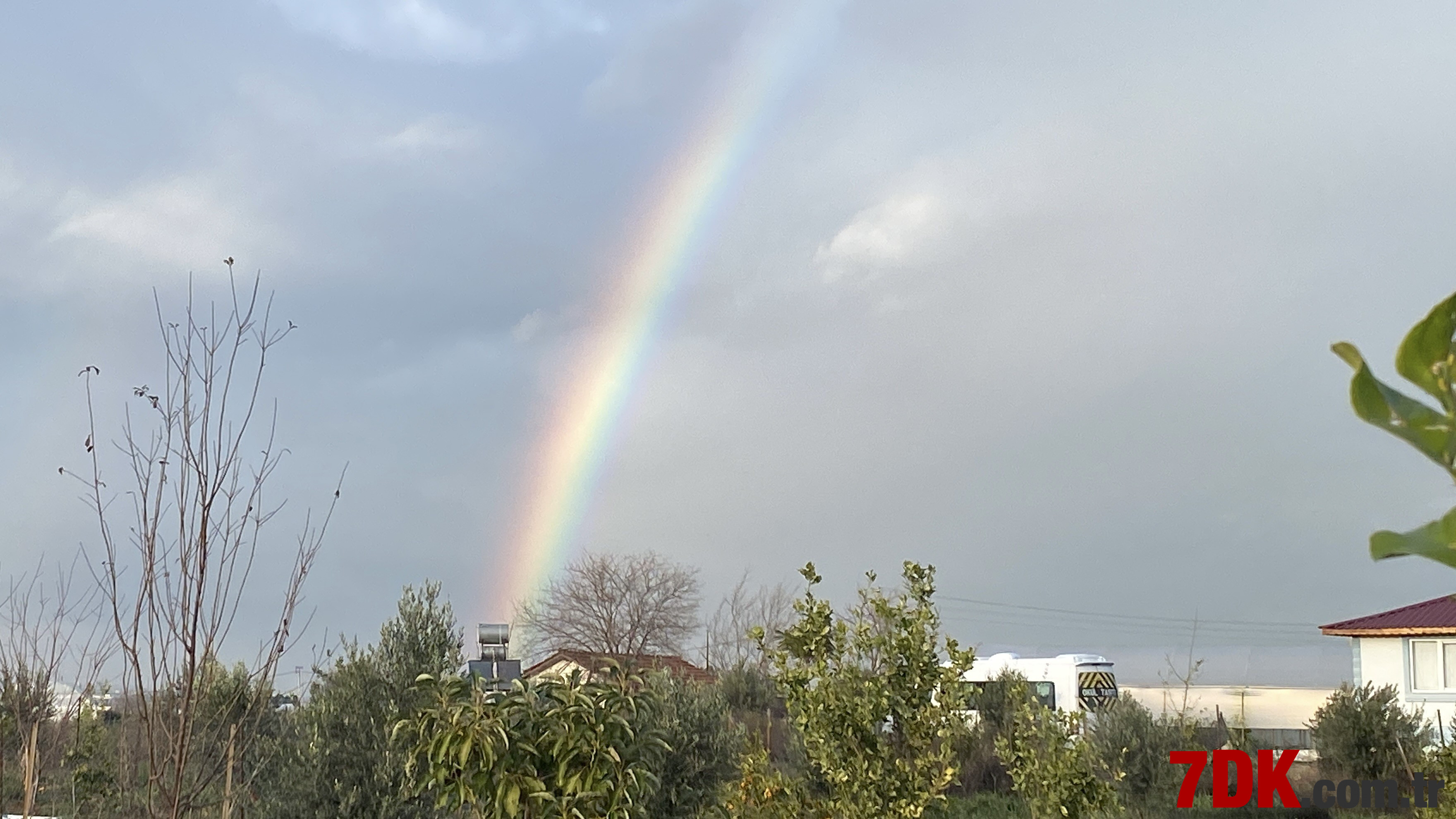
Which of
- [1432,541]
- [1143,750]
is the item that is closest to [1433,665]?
[1143,750]

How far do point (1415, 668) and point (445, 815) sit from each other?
2481 centimetres

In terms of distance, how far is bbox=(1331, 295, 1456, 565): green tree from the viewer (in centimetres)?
59

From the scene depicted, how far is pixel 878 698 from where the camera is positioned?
679 centimetres

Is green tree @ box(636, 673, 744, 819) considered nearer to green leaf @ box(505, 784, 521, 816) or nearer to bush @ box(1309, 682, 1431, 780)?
green leaf @ box(505, 784, 521, 816)

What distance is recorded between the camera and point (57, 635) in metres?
8.45

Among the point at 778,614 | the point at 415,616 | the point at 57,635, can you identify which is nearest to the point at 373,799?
the point at 415,616

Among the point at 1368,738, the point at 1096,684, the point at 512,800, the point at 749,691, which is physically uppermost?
the point at 512,800

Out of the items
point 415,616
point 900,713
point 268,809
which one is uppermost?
point 415,616

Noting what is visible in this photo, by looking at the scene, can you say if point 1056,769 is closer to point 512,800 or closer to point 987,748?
point 512,800

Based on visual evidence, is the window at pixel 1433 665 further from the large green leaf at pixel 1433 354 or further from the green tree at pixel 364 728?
the large green leaf at pixel 1433 354

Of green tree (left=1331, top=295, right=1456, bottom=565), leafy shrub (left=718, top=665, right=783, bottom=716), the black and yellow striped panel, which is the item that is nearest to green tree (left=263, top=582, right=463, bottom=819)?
green tree (left=1331, top=295, right=1456, bottom=565)

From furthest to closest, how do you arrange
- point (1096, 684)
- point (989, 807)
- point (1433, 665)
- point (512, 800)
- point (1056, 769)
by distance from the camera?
point (1096, 684) → point (1433, 665) → point (989, 807) → point (1056, 769) → point (512, 800)

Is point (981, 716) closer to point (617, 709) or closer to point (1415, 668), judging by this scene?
point (1415, 668)

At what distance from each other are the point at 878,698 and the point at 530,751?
1.98 metres
